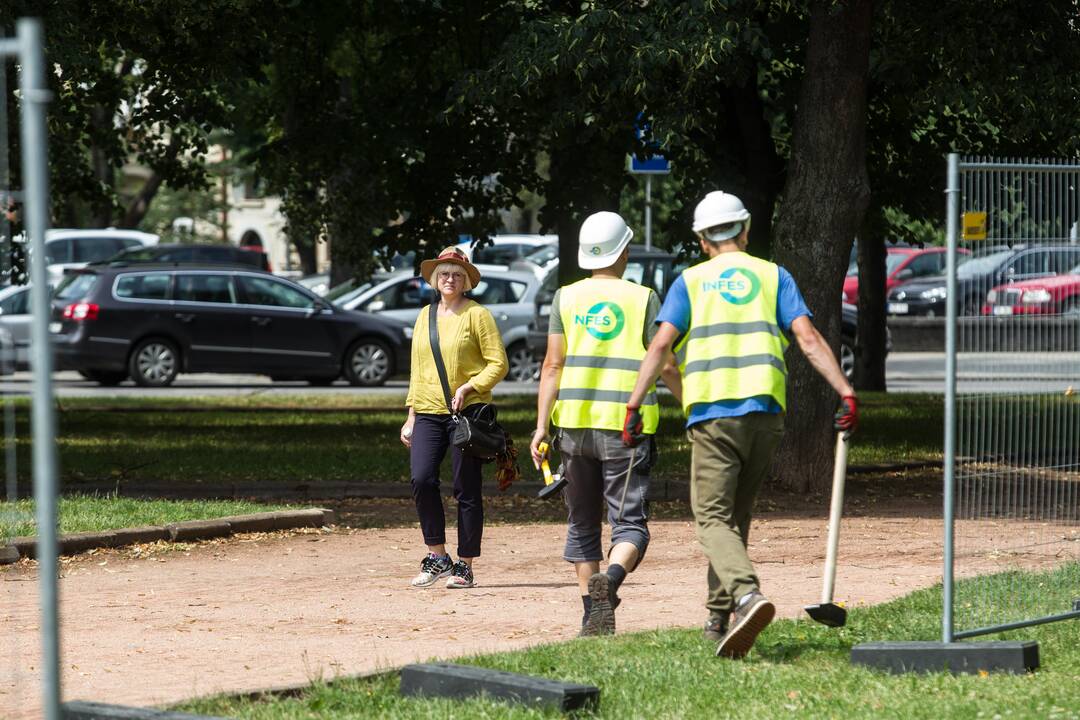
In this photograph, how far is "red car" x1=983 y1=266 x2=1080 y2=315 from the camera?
6746mm

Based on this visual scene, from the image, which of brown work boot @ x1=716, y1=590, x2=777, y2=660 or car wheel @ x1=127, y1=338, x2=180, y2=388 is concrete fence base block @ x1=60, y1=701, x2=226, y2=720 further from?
car wheel @ x1=127, y1=338, x2=180, y2=388

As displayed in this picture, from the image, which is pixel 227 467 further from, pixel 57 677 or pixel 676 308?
pixel 57 677

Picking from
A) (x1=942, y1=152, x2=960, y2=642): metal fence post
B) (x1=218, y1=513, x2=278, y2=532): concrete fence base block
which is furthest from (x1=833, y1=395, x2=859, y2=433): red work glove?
(x1=218, y1=513, x2=278, y2=532): concrete fence base block

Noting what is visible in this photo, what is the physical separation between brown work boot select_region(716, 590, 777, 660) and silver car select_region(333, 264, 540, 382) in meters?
20.4

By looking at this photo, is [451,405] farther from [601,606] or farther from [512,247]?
[512,247]

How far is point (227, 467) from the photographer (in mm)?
14664

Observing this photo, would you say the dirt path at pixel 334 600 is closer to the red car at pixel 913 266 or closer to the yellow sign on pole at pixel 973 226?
the yellow sign on pole at pixel 973 226

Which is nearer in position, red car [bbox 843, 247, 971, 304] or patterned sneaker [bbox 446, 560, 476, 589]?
patterned sneaker [bbox 446, 560, 476, 589]

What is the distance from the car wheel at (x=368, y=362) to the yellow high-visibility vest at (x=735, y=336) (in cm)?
1990

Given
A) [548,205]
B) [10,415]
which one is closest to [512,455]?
[10,415]

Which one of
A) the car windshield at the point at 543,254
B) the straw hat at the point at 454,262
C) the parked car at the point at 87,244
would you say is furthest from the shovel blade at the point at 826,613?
the parked car at the point at 87,244

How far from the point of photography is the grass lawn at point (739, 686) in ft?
18.3

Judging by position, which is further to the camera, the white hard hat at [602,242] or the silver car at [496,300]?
the silver car at [496,300]

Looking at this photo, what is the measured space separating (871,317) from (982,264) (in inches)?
635
